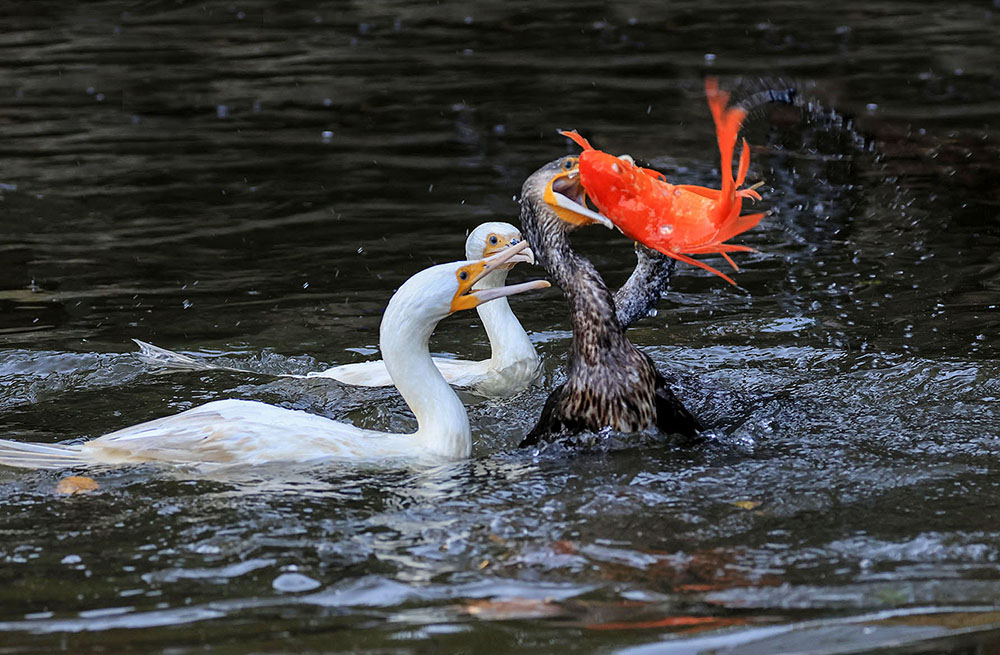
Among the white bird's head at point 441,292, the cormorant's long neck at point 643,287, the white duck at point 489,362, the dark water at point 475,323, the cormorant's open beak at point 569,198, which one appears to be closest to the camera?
the dark water at point 475,323

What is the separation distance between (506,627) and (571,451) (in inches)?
68.5

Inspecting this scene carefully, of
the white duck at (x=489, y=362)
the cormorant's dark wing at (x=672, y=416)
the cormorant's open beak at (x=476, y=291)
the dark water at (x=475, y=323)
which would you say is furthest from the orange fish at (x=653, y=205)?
the white duck at (x=489, y=362)

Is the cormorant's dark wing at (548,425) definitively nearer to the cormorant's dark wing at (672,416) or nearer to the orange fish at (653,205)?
the cormorant's dark wing at (672,416)

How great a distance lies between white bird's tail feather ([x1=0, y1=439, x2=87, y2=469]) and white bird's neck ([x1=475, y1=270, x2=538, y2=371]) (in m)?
2.31

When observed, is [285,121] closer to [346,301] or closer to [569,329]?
[346,301]

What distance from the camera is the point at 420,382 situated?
5773mm

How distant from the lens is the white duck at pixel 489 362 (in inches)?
274

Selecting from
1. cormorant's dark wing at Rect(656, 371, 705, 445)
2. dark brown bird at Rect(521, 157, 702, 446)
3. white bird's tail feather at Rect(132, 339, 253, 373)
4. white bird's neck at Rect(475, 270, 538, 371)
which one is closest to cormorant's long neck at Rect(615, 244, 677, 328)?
dark brown bird at Rect(521, 157, 702, 446)

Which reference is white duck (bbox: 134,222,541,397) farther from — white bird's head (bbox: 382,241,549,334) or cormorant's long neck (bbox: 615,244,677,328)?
white bird's head (bbox: 382,241,549,334)

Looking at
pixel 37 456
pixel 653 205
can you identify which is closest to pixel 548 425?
pixel 653 205

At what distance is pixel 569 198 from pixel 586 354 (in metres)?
0.71

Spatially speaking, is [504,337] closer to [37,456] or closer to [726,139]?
[726,139]

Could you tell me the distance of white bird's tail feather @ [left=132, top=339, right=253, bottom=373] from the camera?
7.07 m

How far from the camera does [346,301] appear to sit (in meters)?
8.22
